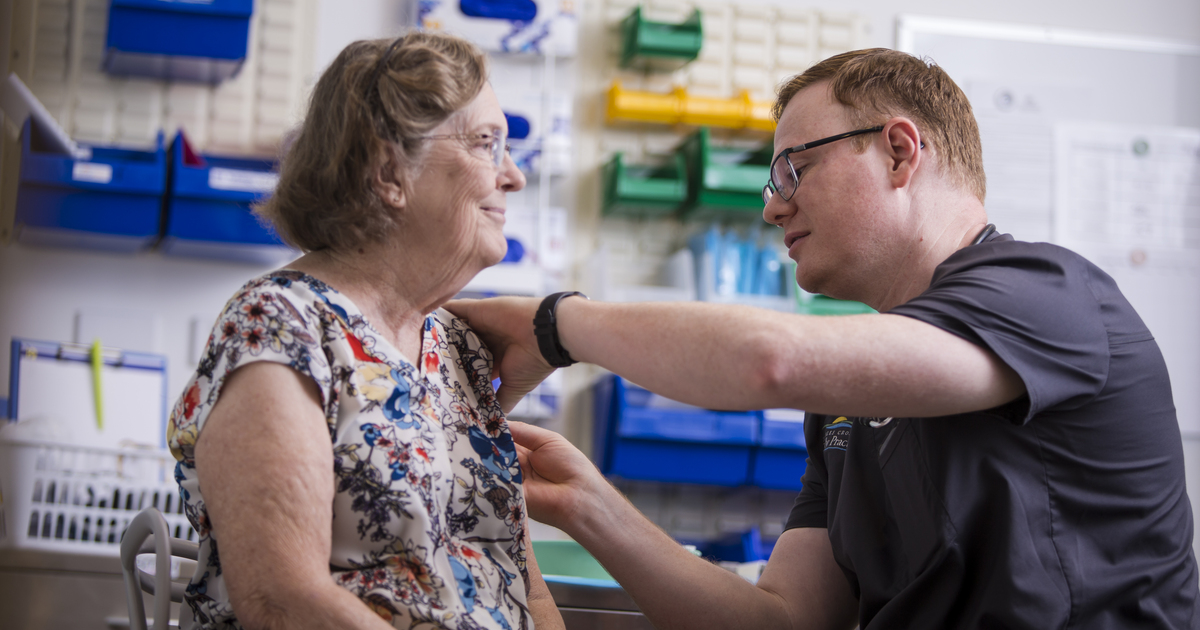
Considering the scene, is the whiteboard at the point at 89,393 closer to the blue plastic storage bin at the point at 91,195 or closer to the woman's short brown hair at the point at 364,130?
the blue plastic storage bin at the point at 91,195

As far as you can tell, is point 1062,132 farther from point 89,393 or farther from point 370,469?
point 89,393

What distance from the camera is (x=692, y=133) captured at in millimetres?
3658

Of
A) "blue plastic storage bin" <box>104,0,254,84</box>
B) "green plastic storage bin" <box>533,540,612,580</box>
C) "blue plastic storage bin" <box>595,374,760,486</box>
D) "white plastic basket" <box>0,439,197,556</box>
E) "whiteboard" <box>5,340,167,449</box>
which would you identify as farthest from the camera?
"blue plastic storage bin" <box>595,374,760,486</box>

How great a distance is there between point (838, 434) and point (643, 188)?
6.74 feet

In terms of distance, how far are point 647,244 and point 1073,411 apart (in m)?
2.62

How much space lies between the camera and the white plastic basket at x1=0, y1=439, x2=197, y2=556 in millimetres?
2168

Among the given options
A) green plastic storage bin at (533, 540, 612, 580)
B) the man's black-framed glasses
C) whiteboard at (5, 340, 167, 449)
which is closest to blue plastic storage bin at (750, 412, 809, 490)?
green plastic storage bin at (533, 540, 612, 580)

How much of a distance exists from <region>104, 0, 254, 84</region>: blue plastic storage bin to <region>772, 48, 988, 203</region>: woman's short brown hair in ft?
7.52

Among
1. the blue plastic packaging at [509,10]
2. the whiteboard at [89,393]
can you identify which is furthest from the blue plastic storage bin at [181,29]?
the whiteboard at [89,393]

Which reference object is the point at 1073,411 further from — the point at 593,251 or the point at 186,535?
the point at 593,251

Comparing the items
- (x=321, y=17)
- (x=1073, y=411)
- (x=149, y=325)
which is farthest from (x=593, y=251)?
(x=1073, y=411)

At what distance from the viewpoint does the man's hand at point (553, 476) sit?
1401mm

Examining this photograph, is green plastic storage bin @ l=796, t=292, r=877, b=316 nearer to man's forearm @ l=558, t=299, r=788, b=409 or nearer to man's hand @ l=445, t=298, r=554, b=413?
man's hand @ l=445, t=298, r=554, b=413

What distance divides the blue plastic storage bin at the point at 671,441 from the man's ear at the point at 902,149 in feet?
6.11
